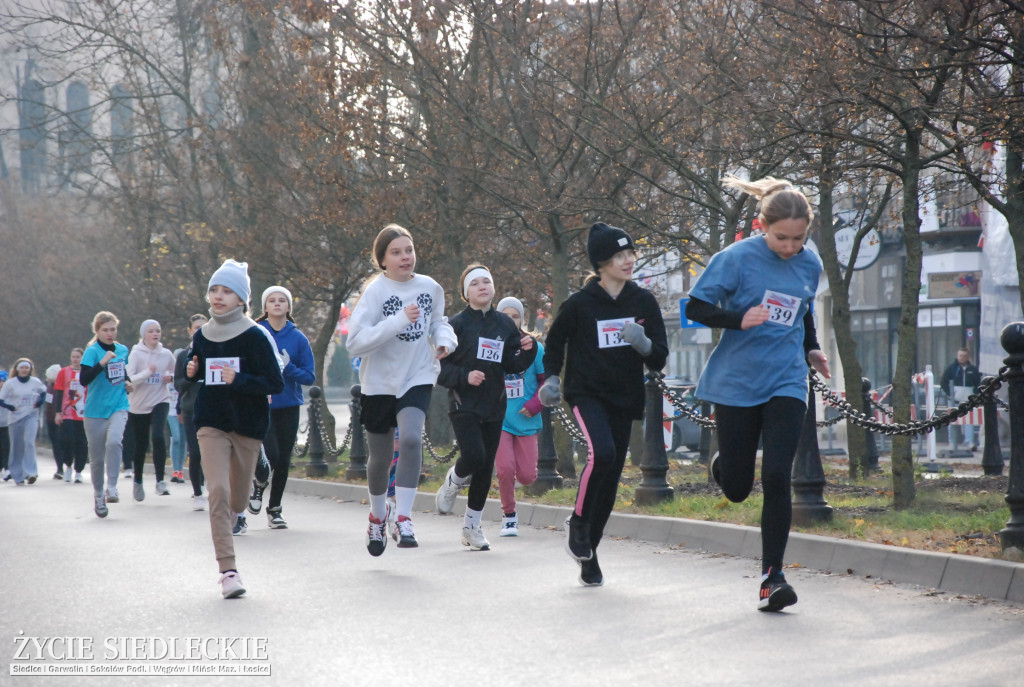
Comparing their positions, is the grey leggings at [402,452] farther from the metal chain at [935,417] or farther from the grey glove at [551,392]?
the metal chain at [935,417]

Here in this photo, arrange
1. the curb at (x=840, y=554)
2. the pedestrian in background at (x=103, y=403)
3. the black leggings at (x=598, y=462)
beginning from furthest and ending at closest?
the pedestrian in background at (x=103, y=403) → the black leggings at (x=598, y=462) → the curb at (x=840, y=554)

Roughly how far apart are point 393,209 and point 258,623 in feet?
40.5

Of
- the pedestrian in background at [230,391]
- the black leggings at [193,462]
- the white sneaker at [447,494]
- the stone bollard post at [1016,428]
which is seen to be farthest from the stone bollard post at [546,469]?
the stone bollard post at [1016,428]

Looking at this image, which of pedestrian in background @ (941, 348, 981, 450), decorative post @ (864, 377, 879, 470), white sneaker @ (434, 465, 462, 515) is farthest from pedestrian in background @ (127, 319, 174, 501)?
pedestrian in background @ (941, 348, 981, 450)

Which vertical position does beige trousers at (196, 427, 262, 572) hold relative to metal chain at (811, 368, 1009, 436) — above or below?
below

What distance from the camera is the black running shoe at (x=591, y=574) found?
7.45 m

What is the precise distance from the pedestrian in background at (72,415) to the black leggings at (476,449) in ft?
37.3

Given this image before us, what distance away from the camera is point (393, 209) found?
18.4 metres

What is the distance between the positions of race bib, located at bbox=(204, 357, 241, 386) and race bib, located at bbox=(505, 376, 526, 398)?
11.3ft

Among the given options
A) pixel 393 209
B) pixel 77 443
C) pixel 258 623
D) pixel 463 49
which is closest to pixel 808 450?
pixel 258 623

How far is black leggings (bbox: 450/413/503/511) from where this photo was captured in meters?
9.18

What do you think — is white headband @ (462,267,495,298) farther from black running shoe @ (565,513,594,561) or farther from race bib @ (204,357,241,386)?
black running shoe @ (565,513,594,561)

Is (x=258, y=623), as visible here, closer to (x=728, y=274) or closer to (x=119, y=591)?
(x=119, y=591)

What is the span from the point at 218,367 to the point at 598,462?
83.9 inches
